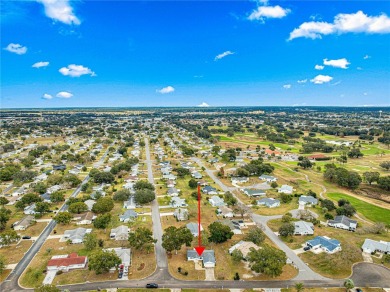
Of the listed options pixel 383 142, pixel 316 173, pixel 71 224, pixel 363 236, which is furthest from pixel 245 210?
pixel 383 142

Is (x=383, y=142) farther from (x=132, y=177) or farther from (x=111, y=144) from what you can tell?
(x=111, y=144)

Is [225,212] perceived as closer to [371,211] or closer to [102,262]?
[102,262]

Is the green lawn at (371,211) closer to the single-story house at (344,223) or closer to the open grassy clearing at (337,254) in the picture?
the single-story house at (344,223)

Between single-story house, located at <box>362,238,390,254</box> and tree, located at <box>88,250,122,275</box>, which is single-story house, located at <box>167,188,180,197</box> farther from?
single-story house, located at <box>362,238,390,254</box>

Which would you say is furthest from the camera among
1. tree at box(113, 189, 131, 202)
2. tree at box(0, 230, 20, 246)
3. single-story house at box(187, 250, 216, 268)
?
tree at box(113, 189, 131, 202)

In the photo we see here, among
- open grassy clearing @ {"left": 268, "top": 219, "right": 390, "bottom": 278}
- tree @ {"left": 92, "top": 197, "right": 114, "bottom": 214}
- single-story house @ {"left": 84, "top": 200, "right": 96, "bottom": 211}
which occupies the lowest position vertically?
open grassy clearing @ {"left": 268, "top": 219, "right": 390, "bottom": 278}

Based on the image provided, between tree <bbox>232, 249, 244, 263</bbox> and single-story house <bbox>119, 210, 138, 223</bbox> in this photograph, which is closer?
tree <bbox>232, 249, 244, 263</bbox>

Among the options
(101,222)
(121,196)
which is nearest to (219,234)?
(101,222)

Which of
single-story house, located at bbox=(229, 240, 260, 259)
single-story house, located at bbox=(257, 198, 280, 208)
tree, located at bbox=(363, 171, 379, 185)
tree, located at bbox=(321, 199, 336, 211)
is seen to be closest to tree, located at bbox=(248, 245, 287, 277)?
single-story house, located at bbox=(229, 240, 260, 259)
